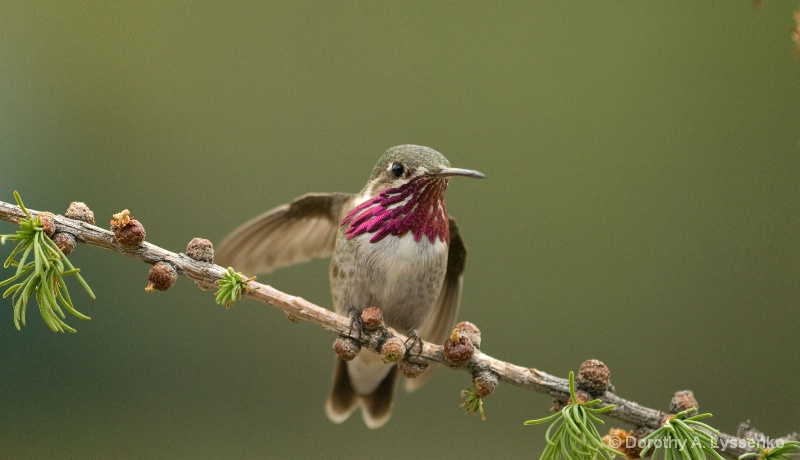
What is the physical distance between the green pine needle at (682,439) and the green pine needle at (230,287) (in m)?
0.44

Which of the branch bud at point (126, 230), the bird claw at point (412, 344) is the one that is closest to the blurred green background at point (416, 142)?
the bird claw at point (412, 344)

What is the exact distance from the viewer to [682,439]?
2.43 ft

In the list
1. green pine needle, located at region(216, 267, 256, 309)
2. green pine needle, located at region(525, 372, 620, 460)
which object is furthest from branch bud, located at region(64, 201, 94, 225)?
green pine needle, located at region(525, 372, 620, 460)

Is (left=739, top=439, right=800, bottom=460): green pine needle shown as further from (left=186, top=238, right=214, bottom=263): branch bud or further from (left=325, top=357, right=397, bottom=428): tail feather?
(left=325, top=357, right=397, bottom=428): tail feather

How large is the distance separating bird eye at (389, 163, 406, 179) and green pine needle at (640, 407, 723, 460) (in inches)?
18.8

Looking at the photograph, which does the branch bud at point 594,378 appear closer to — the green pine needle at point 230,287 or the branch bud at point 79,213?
the green pine needle at point 230,287

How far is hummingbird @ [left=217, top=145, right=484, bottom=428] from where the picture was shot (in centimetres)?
104

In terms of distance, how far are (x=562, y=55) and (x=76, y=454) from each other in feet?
5.28

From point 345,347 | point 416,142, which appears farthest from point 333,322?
point 416,142

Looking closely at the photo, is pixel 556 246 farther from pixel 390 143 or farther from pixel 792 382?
pixel 792 382

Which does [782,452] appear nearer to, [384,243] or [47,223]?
[384,243]

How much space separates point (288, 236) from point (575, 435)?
701 millimetres

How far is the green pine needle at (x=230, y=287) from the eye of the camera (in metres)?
0.76

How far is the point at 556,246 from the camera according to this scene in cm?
217
